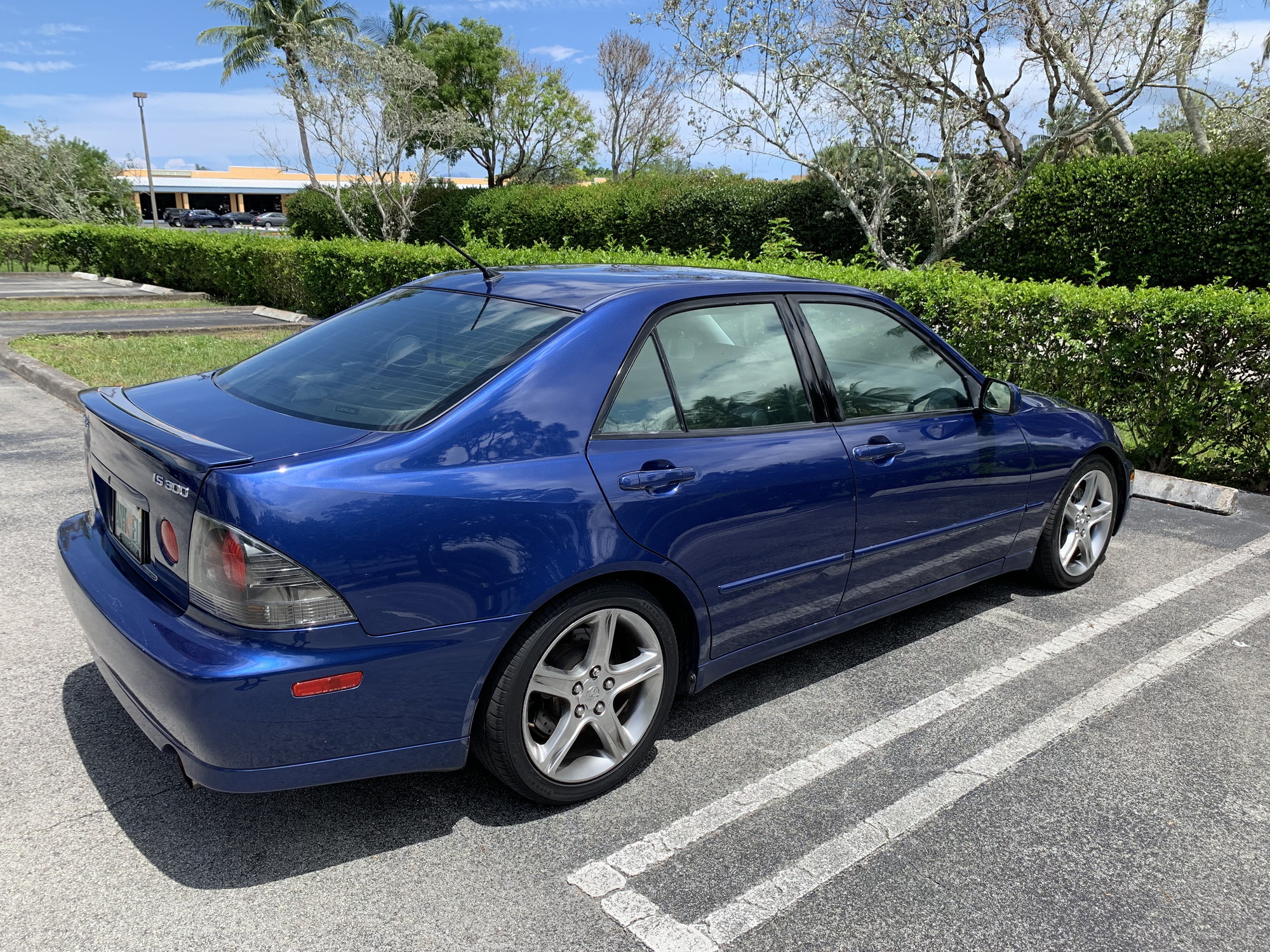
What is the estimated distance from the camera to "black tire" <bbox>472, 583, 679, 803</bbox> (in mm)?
2648

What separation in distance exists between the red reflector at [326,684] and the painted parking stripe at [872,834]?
2.83 ft

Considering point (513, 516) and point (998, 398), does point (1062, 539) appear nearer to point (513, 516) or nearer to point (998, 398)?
point (998, 398)

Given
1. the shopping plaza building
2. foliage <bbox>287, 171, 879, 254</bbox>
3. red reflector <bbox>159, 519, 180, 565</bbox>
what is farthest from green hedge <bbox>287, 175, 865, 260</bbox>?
the shopping plaza building

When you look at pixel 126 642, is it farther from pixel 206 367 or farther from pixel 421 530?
pixel 206 367

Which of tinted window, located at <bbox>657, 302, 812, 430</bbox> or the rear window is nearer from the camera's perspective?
the rear window

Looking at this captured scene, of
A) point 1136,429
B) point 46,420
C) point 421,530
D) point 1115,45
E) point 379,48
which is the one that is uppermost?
point 379,48

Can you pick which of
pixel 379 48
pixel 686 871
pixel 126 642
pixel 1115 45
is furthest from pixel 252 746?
pixel 379 48

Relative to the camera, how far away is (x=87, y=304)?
58.0 feet

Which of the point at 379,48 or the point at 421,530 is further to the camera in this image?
the point at 379,48

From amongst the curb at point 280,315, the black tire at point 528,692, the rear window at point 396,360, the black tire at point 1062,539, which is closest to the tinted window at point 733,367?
the rear window at point 396,360

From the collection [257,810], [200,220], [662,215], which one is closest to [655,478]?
[257,810]

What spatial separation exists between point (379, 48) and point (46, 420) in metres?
21.4

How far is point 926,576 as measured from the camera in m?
3.92

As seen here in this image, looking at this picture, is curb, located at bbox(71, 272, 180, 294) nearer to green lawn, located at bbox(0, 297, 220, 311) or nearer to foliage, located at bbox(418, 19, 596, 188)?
green lawn, located at bbox(0, 297, 220, 311)
